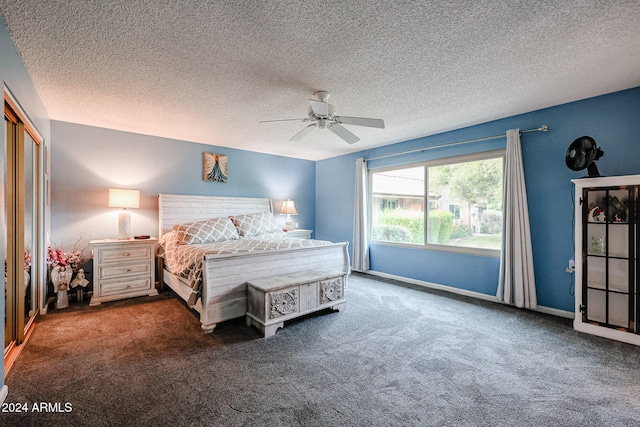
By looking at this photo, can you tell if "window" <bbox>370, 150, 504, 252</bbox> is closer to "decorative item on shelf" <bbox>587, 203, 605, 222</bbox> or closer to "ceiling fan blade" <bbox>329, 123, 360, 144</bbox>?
"decorative item on shelf" <bbox>587, 203, 605, 222</bbox>

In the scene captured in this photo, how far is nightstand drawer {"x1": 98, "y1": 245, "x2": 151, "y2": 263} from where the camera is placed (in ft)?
12.4

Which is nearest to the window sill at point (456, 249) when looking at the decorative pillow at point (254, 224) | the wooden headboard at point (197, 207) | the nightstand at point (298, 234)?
the nightstand at point (298, 234)

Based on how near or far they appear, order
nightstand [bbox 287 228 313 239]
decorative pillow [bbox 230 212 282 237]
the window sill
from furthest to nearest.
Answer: nightstand [bbox 287 228 313 239] → decorative pillow [bbox 230 212 282 237] → the window sill

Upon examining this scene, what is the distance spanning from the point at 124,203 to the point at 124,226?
1.10 ft

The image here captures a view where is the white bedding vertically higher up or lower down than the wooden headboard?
lower down

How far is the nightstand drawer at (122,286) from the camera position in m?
3.79

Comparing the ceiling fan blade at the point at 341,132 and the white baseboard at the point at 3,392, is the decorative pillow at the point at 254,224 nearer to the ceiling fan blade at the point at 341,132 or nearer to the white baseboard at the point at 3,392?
the ceiling fan blade at the point at 341,132

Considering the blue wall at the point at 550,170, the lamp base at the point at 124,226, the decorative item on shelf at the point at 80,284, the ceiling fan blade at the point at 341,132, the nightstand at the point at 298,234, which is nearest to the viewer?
the blue wall at the point at 550,170

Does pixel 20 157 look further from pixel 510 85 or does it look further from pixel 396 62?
pixel 510 85

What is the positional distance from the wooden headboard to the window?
2.50 m

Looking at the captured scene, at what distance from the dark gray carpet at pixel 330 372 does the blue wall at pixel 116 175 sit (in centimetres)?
144

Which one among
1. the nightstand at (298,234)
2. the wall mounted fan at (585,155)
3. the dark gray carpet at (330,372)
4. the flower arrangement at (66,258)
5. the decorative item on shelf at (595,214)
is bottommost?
the dark gray carpet at (330,372)

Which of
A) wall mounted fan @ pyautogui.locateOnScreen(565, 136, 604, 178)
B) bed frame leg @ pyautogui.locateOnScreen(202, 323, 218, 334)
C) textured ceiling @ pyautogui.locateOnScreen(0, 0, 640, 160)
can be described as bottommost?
bed frame leg @ pyautogui.locateOnScreen(202, 323, 218, 334)

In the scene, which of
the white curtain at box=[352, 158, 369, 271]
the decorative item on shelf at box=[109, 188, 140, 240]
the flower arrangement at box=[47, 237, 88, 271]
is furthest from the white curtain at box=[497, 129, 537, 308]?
the flower arrangement at box=[47, 237, 88, 271]
